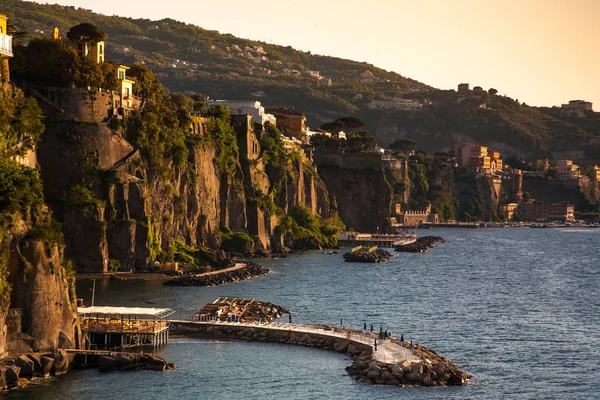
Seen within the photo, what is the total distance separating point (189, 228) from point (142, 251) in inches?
600

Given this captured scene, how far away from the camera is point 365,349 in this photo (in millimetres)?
72625

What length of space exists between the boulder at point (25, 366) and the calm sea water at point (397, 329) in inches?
43.4

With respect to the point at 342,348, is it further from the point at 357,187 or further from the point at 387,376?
the point at 357,187

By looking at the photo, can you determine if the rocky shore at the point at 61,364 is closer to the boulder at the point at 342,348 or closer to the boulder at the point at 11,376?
the boulder at the point at 11,376

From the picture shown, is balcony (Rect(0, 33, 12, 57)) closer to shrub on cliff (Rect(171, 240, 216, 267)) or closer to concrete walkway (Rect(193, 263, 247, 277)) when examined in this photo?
concrete walkway (Rect(193, 263, 247, 277))

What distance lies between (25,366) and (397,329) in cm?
3177

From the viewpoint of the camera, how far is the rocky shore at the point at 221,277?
107 metres

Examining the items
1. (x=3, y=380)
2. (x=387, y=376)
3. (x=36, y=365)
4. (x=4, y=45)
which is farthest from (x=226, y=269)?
(x=3, y=380)

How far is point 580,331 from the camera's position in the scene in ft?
290

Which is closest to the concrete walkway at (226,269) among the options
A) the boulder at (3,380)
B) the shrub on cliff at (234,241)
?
the shrub on cliff at (234,241)

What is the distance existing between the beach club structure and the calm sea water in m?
1.24

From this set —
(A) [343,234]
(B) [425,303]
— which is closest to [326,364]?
(B) [425,303]

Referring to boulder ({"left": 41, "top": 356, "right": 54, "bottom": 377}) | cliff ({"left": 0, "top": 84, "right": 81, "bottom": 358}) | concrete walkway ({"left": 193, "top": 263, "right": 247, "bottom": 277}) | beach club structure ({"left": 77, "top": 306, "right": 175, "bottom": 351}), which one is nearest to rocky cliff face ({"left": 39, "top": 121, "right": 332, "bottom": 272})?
concrete walkway ({"left": 193, "top": 263, "right": 247, "bottom": 277})

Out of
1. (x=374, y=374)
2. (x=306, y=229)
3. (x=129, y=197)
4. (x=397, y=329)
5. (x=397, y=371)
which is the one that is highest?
(x=129, y=197)
